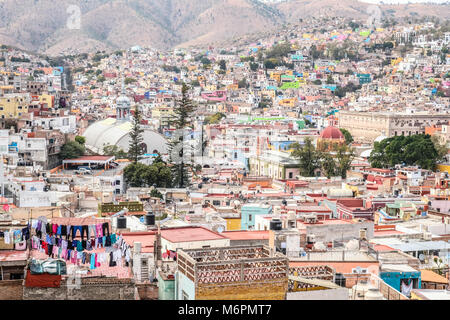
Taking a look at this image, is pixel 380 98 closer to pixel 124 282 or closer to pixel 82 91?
pixel 82 91

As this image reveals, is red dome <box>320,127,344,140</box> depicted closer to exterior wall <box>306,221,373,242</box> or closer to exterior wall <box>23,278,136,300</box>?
exterior wall <box>306,221,373,242</box>

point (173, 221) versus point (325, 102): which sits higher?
point (325, 102)


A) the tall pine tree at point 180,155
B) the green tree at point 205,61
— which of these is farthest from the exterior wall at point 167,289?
the green tree at point 205,61

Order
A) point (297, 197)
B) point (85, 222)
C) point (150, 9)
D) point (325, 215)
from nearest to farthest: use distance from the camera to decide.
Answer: point (85, 222), point (325, 215), point (297, 197), point (150, 9)

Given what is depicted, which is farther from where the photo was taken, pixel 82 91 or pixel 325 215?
pixel 82 91

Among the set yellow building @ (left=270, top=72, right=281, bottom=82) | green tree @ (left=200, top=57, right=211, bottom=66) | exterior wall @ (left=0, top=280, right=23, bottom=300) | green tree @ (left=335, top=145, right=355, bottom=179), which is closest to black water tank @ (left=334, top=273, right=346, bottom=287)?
exterior wall @ (left=0, top=280, right=23, bottom=300)
